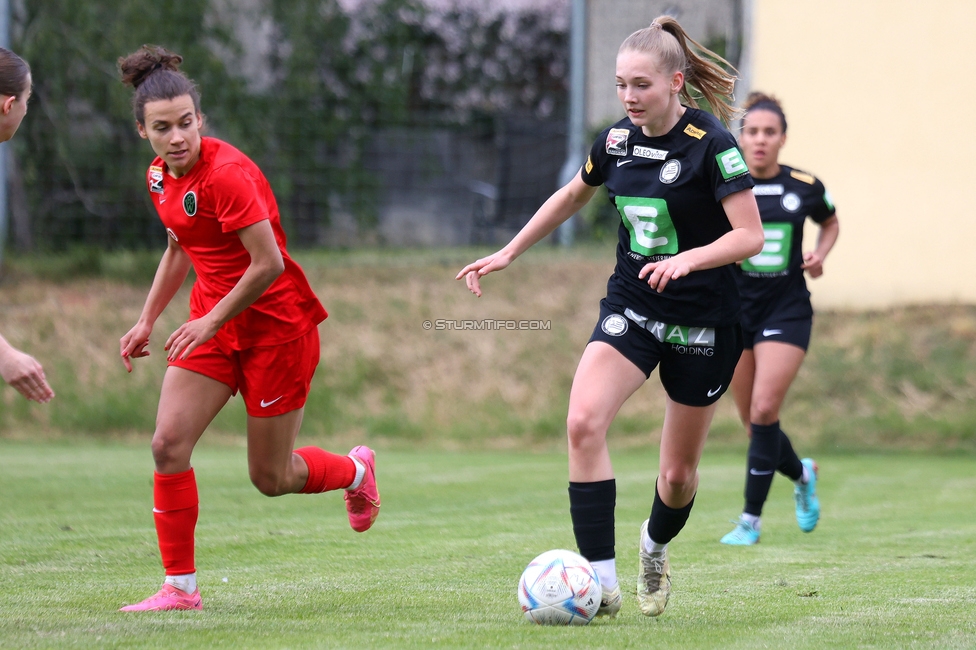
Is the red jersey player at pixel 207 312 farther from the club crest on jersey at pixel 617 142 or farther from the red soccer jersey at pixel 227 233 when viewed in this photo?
the club crest on jersey at pixel 617 142

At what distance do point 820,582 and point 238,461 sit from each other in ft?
Result: 21.5

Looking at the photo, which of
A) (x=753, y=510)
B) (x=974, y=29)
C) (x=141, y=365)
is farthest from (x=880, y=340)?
(x=141, y=365)

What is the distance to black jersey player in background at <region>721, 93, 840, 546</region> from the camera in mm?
6266

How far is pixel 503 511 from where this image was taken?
7.27 meters

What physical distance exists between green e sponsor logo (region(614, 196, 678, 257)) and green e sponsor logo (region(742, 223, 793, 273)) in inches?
104

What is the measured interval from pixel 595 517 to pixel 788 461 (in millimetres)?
3032

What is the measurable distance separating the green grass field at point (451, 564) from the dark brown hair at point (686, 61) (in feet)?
6.15

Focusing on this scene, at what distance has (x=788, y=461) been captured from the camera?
655 centimetres

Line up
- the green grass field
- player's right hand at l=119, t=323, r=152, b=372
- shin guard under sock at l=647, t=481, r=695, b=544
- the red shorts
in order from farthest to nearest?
player's right hand at l=119, t=323, r=152, b=372 → the red shorts → shin guard under sock at l=647, t=481, r=695, b=544 → the green grass field

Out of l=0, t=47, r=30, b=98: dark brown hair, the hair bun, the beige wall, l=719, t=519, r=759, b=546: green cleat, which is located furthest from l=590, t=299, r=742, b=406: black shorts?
the beige wall

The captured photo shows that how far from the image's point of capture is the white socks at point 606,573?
383cm

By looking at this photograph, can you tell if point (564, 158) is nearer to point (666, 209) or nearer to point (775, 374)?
point (775, 374)

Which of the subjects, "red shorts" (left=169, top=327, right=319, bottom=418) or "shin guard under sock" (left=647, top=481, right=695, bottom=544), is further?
"red shorts" (left=169, top=327, right=319, bottom=418)

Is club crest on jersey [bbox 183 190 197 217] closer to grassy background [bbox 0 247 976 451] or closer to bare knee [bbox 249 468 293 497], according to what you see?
bare knee [bbox 249 468 293 497]
